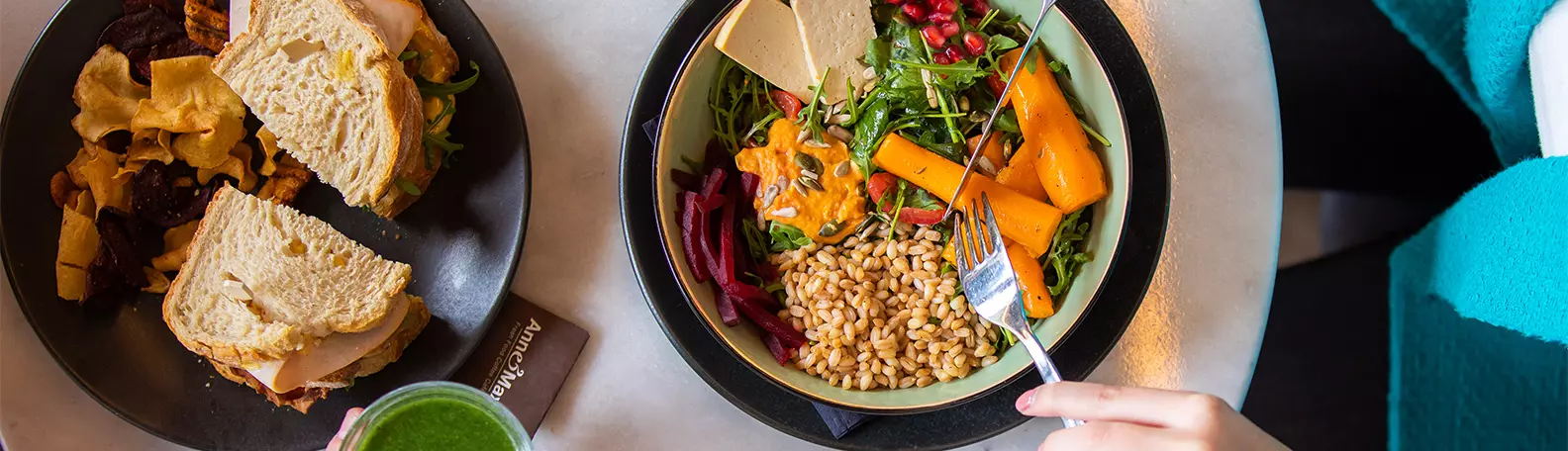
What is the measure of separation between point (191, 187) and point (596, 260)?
0.77m

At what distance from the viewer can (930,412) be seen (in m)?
1.72

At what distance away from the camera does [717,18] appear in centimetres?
158

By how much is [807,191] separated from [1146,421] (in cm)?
66

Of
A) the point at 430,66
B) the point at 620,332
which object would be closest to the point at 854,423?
the point at 620,332

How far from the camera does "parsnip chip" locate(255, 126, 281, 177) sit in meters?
1.81

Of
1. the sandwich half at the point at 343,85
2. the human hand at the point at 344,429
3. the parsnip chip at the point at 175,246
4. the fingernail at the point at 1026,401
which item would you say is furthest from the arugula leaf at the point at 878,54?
the parsnip chip at the point at 175,246

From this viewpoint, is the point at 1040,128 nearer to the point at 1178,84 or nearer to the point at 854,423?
the point at 1178,84

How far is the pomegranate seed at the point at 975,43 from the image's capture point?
5.26 feet

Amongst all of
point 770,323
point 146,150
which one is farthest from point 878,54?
point 146,150

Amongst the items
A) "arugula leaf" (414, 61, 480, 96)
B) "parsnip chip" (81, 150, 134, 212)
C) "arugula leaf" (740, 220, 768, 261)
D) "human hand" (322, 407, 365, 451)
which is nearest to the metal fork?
"arugula leaf" (740, 220, 768, 261)

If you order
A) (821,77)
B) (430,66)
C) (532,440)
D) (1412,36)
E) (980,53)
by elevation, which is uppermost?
(1412,36)

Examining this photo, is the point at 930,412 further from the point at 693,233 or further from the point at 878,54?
the point at 878,54

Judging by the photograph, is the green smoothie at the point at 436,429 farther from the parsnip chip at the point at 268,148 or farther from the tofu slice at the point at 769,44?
the tofu slice at the point at 769,44

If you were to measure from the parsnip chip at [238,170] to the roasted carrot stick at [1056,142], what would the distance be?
141cm
